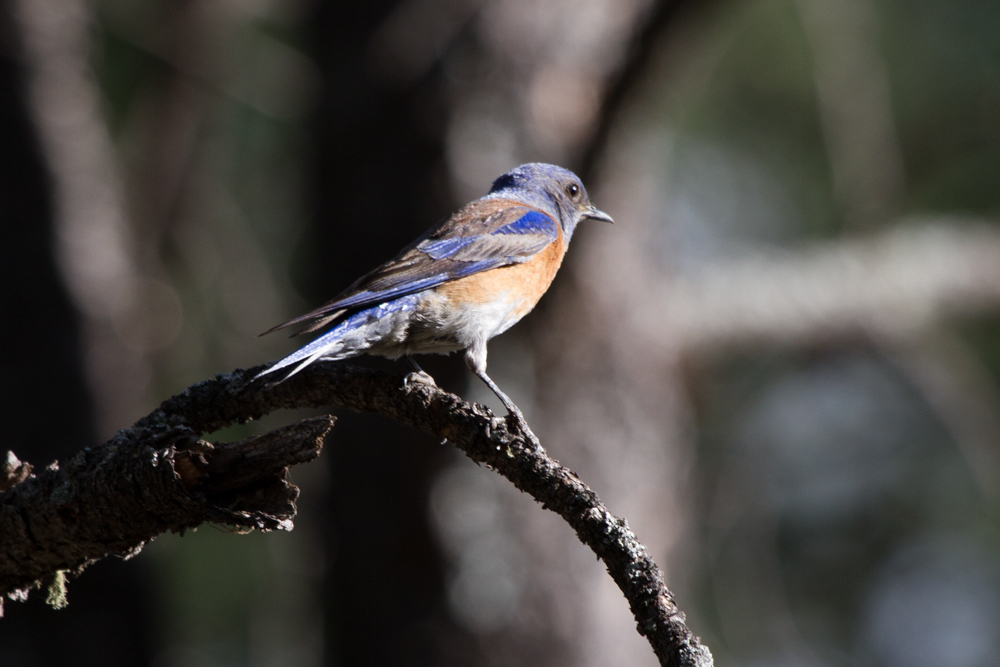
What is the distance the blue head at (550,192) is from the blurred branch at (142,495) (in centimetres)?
248

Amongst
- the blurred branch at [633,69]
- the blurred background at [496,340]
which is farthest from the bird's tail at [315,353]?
the blurred branch at [633,69]

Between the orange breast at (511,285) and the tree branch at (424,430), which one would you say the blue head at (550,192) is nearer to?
the orange breast at (511,285)

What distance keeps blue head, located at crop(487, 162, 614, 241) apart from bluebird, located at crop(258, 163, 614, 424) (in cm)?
34

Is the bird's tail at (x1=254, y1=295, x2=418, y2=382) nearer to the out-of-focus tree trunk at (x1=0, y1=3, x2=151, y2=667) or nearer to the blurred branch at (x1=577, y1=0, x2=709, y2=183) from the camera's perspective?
the blurred branch at (x1=577, y1=0, x2=709, y2=183)

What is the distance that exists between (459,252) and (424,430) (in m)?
1.36

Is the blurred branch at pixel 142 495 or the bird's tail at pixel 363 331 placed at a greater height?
the bird's tail at pixel 363 331

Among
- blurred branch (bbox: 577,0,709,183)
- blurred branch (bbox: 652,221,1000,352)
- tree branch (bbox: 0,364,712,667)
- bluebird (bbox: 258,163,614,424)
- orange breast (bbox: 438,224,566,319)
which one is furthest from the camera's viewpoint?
blurred branch (bbox: 652,221,1000,352)

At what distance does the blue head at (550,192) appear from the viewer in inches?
183

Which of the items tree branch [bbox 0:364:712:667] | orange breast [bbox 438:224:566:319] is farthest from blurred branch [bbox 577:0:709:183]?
tree branch [bbox 0:364:712:667]

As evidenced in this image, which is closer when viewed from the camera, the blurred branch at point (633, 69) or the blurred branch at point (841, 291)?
the blurred branch at point (633, 69)

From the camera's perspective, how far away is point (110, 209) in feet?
20.3

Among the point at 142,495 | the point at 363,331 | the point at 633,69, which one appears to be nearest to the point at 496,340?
the point at 633,69

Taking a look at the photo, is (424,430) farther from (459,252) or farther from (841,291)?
(841,291)

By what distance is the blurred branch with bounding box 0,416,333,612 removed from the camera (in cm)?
229
